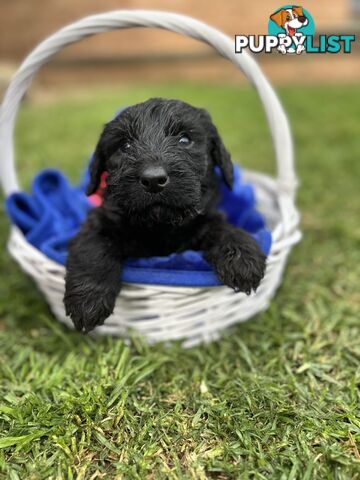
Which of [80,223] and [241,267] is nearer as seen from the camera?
[241,267]

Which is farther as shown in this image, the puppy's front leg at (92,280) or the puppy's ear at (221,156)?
the puppy's ear at (221,156)

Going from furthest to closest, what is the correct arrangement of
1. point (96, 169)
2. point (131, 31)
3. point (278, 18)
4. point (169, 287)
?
point (131, 31), point (278, 18), point (96, 169), point (169, 287)

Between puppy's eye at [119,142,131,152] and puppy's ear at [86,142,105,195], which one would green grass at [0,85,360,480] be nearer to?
puppy's ear at [86,142,105,195]

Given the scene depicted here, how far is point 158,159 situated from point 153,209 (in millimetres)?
176

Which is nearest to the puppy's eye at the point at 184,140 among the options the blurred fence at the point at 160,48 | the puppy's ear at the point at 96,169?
the puppy's ear at the point at 96,169

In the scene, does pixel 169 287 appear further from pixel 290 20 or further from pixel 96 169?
pixel 290 20

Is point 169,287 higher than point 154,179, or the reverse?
point 154,179

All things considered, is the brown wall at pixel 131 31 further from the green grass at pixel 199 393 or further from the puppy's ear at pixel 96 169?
the puppy's ear at pixel 96 169

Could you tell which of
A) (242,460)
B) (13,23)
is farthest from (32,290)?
(13,23)

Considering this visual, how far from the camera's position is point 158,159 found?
1.67 metres

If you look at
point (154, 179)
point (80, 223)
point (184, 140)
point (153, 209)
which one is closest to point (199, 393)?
point (153, 209)

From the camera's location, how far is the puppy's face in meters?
1.65

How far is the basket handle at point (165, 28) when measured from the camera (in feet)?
6.49

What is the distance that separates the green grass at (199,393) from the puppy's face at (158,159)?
658 mm
